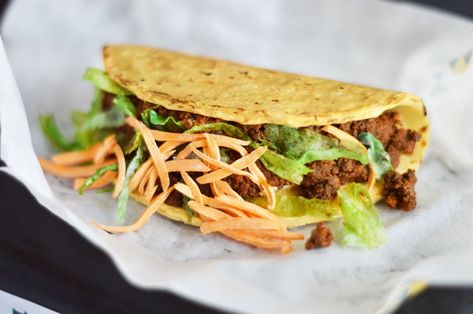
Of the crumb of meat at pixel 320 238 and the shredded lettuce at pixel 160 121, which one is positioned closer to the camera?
the crumb of meat at pixel 320 238

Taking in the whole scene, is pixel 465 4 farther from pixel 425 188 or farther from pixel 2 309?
pixel 2 309

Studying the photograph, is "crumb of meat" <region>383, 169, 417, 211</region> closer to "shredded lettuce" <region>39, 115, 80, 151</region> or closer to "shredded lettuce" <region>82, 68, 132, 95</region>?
"shredded lettuce" <region>82, 68, 132, 95</region>

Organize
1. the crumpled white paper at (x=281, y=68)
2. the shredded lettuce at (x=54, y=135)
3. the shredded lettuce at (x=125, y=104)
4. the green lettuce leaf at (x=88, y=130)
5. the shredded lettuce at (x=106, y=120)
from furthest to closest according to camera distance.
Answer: the shredded lettuce at (x=54, y=135) → the green lettuce leaf at (x=88, y=130) → the shredded lettuce at (x=106, y=120) → the shredded lettuce at (x=125, y=104) → the crumpled white paper at (x=281, y=68)

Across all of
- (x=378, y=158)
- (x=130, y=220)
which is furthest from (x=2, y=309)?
(x=378, y=158)

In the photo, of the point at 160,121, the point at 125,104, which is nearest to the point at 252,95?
the point at 160,121

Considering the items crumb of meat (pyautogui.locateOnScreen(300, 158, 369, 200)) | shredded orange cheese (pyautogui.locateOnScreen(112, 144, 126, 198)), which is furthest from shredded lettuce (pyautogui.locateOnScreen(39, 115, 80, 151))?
crumb of meat (pyautogui.locateOnScreen(300, 158, 369, 200))

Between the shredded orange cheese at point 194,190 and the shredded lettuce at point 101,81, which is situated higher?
the shredded lettuce at point 101,81

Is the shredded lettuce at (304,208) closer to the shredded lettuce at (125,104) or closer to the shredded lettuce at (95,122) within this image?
the shredded lettuce at (125,104)

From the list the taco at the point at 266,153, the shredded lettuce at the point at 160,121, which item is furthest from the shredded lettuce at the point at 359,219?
the shredded lettuce at the point at 160,121
